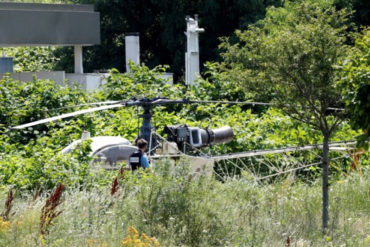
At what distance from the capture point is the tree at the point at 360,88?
9.09m

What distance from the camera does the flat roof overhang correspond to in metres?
28.1

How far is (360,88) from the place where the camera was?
361 inches

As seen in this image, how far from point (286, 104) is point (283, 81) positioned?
0.38 meters

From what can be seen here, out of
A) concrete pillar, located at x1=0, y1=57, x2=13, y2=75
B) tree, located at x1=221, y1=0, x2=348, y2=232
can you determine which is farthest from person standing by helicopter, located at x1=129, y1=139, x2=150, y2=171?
concrete pillar, located at x1=0, y1=57, x2=13, y2=75

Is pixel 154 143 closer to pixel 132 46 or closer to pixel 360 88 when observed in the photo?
pixel 360 88

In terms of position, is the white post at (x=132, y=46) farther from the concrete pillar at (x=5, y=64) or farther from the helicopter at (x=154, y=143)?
the helicopter at (x=154, y=143)

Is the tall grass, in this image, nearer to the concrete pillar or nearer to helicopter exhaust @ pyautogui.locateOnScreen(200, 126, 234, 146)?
helicopter exhaust @ pyautogui.locateOnScreen(200, 126, 234, 146)

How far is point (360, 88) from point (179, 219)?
101 inches

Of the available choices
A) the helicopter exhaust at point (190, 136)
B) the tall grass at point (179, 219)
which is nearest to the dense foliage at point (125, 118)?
the helicopter exhaust at point (190, 136)

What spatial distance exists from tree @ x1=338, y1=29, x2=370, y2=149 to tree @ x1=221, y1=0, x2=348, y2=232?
1.40 m

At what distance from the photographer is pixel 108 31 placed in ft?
155

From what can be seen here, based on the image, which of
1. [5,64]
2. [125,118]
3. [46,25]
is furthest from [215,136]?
[5,64]

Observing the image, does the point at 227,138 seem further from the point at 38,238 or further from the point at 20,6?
the point at 20,6

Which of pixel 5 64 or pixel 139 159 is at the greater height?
pixel 5 64
